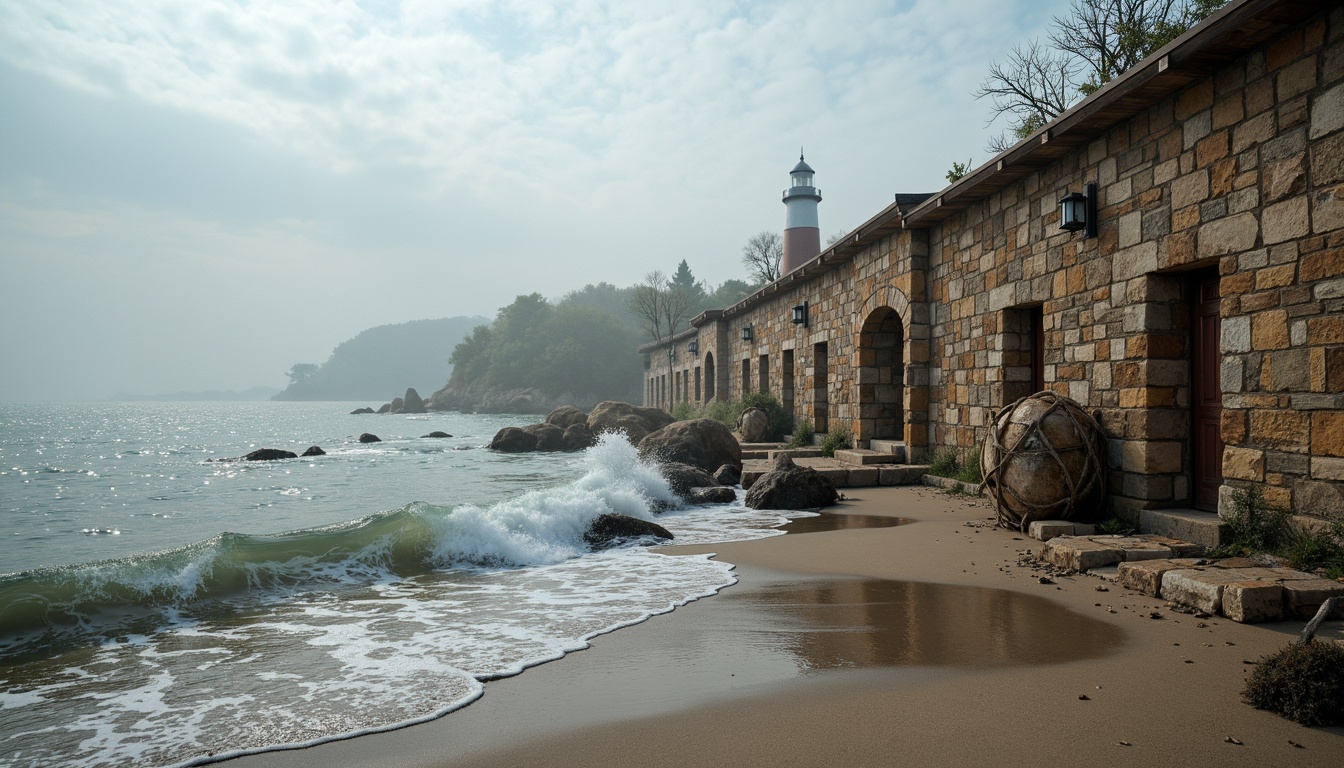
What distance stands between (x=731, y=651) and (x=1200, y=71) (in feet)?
16.5

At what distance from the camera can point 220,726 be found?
3031 millimetres

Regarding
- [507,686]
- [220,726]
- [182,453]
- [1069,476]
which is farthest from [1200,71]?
[182,453]

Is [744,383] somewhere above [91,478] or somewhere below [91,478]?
above

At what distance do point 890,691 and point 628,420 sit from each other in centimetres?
1675

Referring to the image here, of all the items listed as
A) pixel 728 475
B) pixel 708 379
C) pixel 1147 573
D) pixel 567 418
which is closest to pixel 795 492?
pixel 728 475

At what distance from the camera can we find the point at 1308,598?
3855 mm

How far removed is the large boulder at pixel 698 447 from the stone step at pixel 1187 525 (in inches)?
269

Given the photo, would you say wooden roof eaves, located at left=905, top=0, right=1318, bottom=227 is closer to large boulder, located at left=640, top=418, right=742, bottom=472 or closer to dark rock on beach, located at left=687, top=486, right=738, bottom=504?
dark rock on beach, located at left=687, top=486, right=738, bottom=504

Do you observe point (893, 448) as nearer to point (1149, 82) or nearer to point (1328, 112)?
point (1149, 82)

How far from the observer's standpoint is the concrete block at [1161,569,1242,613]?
4018 mm

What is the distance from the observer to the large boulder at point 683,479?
399 inches

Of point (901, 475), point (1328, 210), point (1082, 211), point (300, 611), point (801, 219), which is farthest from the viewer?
point (801, 219)

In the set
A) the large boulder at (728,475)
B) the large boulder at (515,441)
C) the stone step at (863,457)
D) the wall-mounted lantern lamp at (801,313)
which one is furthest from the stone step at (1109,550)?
the large boulder at (515,441)

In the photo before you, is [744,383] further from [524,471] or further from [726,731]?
[726,731]
